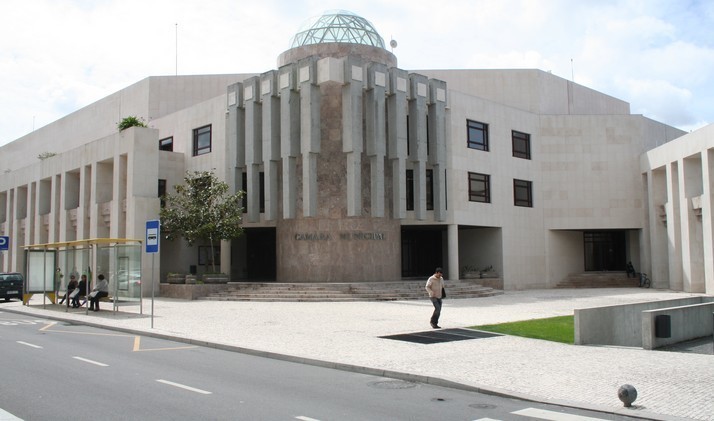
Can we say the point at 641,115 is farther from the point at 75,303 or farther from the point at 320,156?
the point at 75,303

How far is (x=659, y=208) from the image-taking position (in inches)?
1437

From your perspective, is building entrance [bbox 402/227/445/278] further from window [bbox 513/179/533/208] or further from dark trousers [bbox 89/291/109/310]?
dark trousers [bbox 89/291/109/310]

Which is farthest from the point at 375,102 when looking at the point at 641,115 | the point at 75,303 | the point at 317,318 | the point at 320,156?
the point at 641,115

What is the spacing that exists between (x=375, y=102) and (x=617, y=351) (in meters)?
20.4

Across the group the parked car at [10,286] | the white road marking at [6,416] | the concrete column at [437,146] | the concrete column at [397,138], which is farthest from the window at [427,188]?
the white road marking at [6,416]

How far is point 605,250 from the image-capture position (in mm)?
41438

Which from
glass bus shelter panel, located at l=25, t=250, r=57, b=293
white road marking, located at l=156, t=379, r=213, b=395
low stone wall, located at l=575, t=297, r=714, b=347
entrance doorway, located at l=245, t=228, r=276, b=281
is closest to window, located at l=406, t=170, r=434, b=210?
entrance doorway, located at l=245, t=228, r=276, b=281

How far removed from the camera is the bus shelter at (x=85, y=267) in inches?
898

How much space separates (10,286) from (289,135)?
16120mm

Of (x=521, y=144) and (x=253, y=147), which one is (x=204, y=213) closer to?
(x=253, y=147)

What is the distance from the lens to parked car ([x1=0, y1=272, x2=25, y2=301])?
31750mm

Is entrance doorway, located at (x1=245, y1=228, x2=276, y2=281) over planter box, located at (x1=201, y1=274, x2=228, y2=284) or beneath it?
over

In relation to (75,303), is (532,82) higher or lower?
higher

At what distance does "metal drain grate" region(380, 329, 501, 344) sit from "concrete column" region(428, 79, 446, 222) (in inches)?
692
